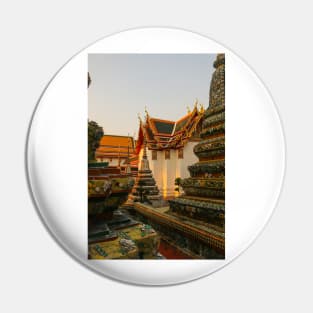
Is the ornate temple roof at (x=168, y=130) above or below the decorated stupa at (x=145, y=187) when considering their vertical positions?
above

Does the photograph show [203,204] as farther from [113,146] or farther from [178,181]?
[113,146]

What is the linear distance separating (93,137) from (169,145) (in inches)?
12.8

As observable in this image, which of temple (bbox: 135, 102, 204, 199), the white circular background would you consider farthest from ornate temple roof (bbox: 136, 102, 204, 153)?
the white circular background

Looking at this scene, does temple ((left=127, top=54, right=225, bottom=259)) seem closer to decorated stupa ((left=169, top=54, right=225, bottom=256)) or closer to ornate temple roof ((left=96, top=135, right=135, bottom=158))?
decorated stupa ((left=169, top=54, right=225, bottom=256))

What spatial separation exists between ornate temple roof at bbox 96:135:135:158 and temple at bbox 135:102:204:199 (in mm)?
51

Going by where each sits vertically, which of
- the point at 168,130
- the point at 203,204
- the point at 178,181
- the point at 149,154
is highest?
the point at 168,130

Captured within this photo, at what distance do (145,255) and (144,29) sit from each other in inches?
37.5

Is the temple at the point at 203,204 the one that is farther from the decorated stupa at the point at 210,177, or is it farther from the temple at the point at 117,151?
the temple at the point at 117,151

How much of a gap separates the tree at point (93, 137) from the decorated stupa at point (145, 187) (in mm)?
205

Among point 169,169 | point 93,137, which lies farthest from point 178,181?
point 93,137

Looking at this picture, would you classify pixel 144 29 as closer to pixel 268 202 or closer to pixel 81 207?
pixel 81 207

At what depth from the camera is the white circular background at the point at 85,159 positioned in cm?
77

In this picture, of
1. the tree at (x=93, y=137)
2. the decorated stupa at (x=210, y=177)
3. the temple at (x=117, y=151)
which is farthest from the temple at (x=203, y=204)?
the tree at (x=93, y=137)

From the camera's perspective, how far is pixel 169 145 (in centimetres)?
82
